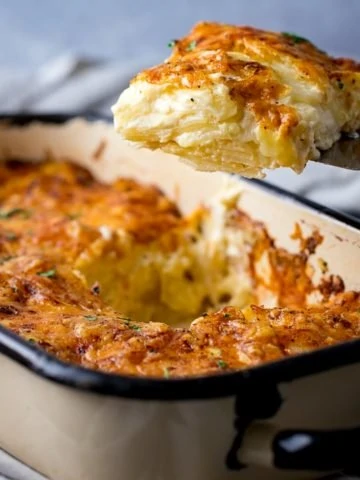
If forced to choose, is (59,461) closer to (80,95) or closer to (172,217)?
(172,217)

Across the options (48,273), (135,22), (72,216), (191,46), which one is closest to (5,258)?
(48,273)

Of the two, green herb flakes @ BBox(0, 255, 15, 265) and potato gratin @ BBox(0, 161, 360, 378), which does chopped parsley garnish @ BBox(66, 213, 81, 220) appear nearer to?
potato gratin @ BBox(0, 161, 360, 378)

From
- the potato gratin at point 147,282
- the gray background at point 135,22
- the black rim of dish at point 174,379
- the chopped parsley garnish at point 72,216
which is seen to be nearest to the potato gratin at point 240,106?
the potato gratin at point 147,282

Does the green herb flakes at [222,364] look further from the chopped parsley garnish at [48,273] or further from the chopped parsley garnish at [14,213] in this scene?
the chopped parsley garnish at [14,213]

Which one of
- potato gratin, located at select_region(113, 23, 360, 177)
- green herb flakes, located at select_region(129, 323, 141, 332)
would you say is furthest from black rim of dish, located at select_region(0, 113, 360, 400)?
potato gratin, located at select_region(113, 23, 360, 177)

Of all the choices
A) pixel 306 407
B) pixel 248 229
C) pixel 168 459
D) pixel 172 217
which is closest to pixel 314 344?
pixel 306 407
